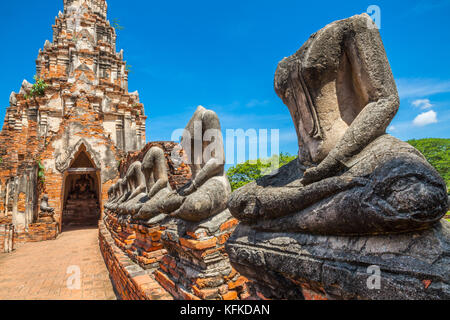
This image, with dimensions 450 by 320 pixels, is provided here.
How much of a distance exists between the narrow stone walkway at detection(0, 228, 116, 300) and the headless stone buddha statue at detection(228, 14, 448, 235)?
4723 mm

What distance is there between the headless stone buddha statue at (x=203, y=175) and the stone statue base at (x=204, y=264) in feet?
0.52

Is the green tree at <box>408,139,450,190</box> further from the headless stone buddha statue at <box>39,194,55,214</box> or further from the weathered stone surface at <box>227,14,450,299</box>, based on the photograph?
the headless stone buddha statue at <box>39,194,55,214</box>

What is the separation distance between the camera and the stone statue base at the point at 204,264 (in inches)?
108

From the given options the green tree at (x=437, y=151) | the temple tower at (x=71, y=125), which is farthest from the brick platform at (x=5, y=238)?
the green tree at (x=437, y=151)

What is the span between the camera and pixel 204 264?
2.79m

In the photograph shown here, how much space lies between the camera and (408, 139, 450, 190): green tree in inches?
922

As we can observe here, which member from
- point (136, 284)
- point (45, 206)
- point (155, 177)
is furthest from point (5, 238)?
point (136, 284)

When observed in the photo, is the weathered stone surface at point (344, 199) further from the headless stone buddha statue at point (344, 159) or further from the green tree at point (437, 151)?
the green tree at point (437, 151)

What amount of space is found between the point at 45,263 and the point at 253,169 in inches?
589

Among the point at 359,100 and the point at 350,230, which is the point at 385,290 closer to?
the point at 350,230

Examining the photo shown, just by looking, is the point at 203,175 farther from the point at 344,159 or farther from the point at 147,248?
the point at 344,159

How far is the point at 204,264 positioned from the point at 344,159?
1.78 metres

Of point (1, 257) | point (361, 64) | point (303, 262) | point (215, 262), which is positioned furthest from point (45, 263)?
point (361, 64)

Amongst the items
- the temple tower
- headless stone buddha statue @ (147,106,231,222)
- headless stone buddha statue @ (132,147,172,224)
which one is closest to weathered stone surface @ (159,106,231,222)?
headless stone buddha statue @ (147,106,231,222)
